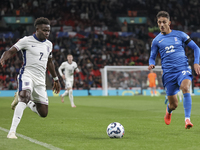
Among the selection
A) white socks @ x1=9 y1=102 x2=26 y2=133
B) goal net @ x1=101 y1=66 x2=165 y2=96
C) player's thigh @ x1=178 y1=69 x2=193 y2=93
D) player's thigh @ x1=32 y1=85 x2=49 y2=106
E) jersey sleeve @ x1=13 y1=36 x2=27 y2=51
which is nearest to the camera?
white socks @ x1=9 y1=102 x2=26 y2=133

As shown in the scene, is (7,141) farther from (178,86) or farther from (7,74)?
(7,74)

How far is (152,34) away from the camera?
124ft

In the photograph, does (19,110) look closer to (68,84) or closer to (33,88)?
(33,88)

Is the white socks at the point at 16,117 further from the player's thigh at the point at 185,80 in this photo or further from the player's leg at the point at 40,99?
the player's thigh at the point at 185,80

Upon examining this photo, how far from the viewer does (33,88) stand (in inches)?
259

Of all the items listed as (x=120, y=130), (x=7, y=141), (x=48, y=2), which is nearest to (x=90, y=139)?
(x=120, y=130)

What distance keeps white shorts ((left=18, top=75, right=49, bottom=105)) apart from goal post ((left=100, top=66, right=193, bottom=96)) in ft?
74.2

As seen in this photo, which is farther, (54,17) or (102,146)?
(54,17)

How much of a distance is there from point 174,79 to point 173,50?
57cm

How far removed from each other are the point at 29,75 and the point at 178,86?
2.90 metres

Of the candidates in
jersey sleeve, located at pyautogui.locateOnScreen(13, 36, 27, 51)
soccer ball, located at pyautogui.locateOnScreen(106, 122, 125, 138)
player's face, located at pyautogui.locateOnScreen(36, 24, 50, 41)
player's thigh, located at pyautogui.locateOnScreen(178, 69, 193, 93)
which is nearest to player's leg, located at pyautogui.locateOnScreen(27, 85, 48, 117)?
jersey sleeve, located at pyautogui.locateOnScreen(13, 36, 27, 51)

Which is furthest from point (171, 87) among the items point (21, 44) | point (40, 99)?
point (21, 44)

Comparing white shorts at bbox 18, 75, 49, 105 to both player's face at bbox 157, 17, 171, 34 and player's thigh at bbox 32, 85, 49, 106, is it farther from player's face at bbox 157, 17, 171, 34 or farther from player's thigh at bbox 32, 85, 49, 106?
player's face at bbox 157, 17, 171, 34

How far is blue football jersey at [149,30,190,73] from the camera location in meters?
7.14
